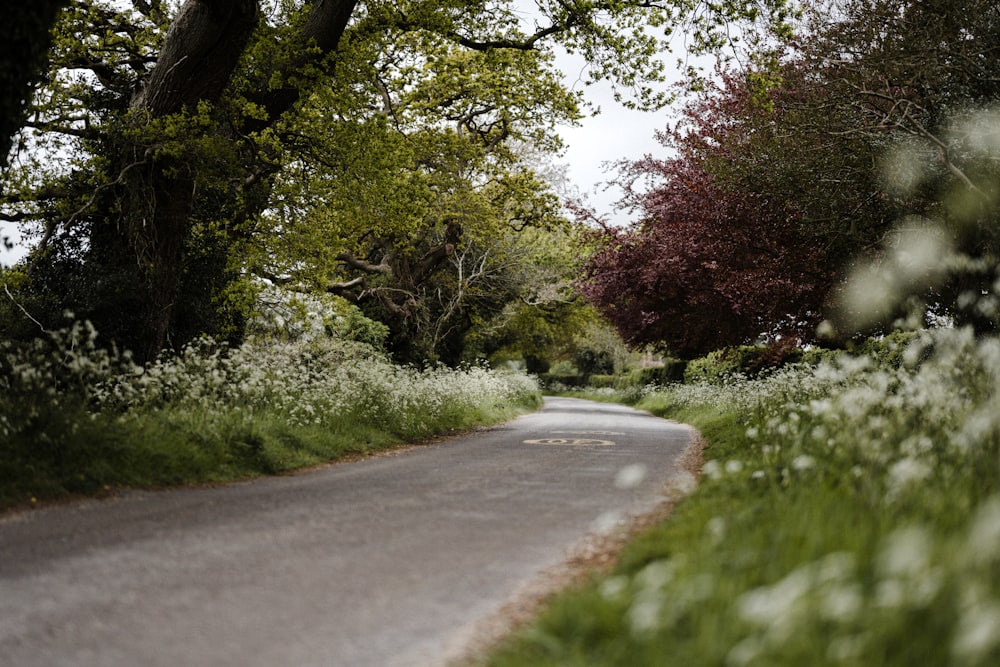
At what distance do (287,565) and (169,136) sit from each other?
8039 millimetres

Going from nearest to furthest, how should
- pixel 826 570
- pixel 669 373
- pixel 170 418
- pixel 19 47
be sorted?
pixel 826 570, pixel 19 47, pixel 170 418, pixel 669 373

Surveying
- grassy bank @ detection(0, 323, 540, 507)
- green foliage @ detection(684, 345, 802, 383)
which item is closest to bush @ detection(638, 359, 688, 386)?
green foliage @ detection(684, 345, 802, 383)

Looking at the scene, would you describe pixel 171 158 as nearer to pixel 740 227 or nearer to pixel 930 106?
pixel 930 106

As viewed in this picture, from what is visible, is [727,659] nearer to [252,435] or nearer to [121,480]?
[121,480]

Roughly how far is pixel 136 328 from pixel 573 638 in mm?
9800

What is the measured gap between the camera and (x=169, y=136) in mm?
10586

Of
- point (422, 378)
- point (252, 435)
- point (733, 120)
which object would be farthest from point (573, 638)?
point (733, 120)

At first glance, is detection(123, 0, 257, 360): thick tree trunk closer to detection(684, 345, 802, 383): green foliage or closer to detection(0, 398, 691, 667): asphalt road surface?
detection(0, 398, 691, 667): asphalt road surface

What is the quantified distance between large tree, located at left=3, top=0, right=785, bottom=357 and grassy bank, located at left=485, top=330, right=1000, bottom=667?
887 cm

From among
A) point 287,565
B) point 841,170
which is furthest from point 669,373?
point 287,565

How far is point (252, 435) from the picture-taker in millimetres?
9312

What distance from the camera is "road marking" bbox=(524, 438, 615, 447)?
13023 mm

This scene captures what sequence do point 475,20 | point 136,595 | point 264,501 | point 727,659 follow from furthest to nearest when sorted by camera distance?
1. point 475,20
2. point 264,501
3. point 136,595
4. point 727,659

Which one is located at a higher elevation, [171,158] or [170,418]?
[171,158]
